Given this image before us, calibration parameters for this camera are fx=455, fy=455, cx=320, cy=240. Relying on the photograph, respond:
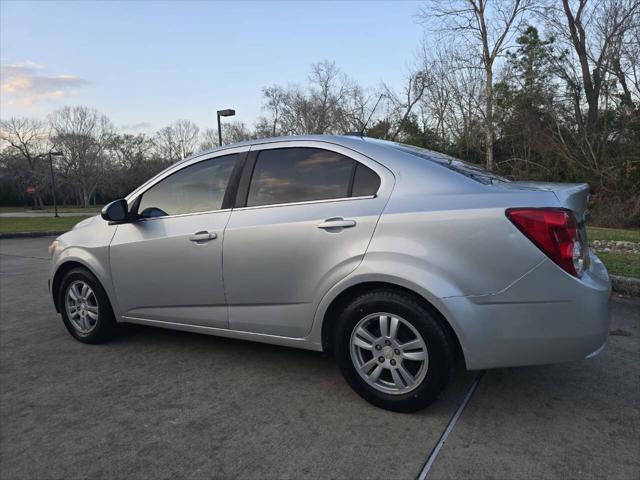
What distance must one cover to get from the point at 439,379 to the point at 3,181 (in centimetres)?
8023

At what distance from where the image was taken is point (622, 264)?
6.59 meters

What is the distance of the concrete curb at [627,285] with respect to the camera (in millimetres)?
5266

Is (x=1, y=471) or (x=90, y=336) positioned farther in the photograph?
(x=90, y=336)

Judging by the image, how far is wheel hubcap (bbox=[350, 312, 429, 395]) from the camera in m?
2.61

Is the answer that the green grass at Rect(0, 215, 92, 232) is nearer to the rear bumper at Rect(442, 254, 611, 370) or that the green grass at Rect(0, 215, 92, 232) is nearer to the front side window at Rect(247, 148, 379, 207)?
the front side window at Rect(247, 148, 379, 207)

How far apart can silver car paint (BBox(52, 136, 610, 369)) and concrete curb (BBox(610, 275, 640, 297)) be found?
3.06 meters

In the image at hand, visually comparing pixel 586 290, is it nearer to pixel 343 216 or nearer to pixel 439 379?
pixel 439 379

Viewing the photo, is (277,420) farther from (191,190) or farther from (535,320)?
(191,190)

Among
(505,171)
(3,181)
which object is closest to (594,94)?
(505,171)

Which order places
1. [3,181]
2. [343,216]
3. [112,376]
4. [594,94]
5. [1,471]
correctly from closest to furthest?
[1,471] → [343,216] → [112,376] → [594,94] → [3,181]

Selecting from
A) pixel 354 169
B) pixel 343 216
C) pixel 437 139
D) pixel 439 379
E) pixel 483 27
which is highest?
pixel 483 27

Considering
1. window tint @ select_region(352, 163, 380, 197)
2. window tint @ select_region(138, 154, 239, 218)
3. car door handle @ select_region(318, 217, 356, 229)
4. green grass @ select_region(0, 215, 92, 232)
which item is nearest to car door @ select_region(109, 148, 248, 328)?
window tint @ select_region(138, 154, 239, 218)

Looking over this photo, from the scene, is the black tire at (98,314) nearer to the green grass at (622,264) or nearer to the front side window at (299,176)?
the front side window at (299,176)

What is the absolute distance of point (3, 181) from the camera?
219 ft
